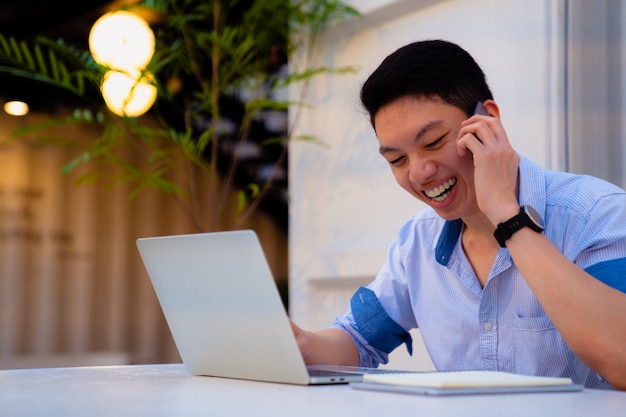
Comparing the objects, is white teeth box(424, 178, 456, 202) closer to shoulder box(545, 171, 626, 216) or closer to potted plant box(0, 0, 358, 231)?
shoulder box(545, 171, 626, 216)

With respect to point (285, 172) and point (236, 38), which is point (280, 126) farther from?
point (236, 38)

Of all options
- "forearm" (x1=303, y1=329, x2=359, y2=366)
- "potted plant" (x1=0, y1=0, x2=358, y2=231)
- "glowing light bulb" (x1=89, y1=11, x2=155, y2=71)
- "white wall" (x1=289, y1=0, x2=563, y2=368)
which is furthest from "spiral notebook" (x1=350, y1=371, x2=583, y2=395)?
"glowing light bulb" (x1=89, y1=11, x2=155, y2=71)

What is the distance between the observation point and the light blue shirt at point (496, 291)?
1.36 meters

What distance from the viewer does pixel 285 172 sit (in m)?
4.85

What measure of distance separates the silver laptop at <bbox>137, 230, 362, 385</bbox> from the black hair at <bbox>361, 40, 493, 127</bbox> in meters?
0.49

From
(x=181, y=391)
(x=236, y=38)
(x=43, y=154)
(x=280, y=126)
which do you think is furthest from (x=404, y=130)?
(x=43, y=154)

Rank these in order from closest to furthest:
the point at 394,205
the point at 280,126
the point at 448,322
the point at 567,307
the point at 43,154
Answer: the point at 567,307, the point at 448,322, the point at 394,205, the point at 280,126, the point at 43,154

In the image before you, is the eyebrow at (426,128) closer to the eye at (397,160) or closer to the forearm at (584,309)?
the eye at (397,160)

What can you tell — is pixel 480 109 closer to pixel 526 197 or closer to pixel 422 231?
pixel 526 197

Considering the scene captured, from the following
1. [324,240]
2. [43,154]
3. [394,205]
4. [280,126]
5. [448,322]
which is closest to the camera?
[448,322]

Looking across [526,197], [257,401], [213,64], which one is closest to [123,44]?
[213,64]

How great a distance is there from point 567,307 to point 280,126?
11.8 ft

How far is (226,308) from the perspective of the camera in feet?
3.77

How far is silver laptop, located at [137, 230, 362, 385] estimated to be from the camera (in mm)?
1057
